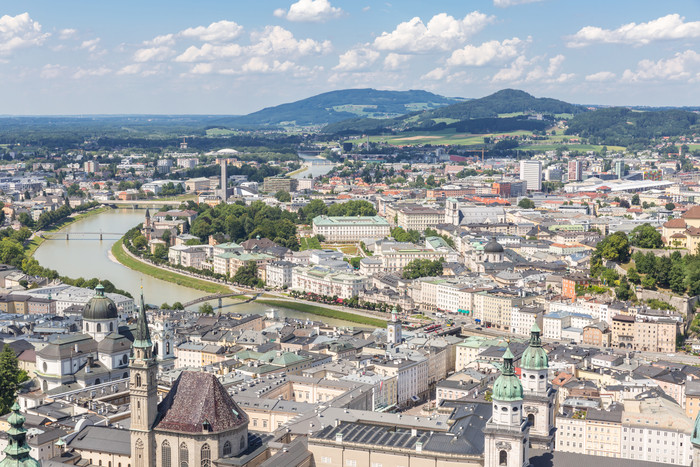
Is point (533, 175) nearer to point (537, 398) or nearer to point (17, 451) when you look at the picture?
point (537, 398)

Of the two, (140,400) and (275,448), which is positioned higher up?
(140,400)

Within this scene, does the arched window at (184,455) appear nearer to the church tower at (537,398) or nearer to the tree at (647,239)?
the church tower at (537,398)

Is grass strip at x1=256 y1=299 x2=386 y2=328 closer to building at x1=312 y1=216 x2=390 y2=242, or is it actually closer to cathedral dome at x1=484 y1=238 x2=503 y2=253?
cathedral dome at x1=484 y1=238 x2=503 y2=253

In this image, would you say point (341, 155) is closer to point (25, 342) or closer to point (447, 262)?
point (447, 262)

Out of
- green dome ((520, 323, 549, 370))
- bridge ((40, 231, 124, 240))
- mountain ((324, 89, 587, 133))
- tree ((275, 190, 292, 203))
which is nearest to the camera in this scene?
green dome ((520, 323, 549, 370))

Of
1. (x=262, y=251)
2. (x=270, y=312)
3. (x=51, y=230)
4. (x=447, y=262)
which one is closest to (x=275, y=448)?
(x=270, y=312)

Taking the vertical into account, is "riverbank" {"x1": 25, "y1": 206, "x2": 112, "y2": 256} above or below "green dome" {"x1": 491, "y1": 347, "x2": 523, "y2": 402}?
below

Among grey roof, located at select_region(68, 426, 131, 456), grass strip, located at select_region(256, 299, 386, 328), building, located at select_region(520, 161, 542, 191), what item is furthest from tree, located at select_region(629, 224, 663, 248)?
building, located at select_region(520, 161, 542, 191)

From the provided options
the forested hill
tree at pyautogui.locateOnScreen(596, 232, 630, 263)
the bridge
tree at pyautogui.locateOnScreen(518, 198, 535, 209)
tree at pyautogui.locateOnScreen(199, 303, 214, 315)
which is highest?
the forested hill

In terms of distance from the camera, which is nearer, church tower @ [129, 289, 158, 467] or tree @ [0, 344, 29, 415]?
church tower @ [129, 289, 158, 467]
